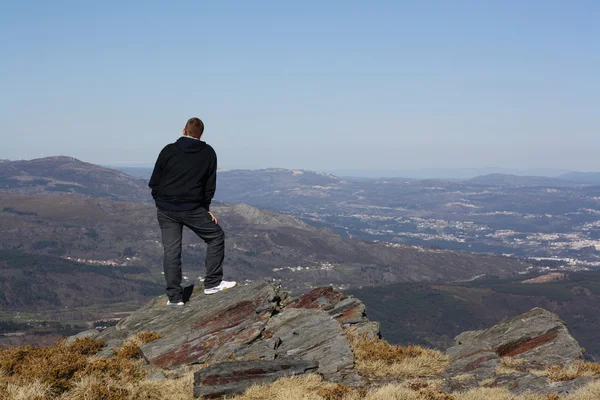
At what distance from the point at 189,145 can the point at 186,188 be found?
1440mm

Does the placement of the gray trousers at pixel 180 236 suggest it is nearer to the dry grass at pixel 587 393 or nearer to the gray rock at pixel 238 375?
the gray rock at pixel 238 375

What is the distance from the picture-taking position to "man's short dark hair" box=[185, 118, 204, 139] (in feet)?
59.4

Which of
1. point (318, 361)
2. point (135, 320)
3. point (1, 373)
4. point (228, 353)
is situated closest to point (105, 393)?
point (1, 373)

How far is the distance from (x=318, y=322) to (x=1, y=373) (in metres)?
9.80

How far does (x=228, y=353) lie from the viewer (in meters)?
17.0

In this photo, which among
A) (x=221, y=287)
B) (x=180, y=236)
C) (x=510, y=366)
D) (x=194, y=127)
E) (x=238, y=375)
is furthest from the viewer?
(x=221, y=287)

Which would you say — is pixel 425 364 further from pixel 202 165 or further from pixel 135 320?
pixel 135 320

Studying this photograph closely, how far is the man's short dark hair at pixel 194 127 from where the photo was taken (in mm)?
18109

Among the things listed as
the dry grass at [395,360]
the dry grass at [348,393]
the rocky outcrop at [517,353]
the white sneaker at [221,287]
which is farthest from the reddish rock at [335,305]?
the dry grass at [348,393]

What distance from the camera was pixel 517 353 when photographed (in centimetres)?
1994

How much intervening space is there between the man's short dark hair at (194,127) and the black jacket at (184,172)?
0.20 m

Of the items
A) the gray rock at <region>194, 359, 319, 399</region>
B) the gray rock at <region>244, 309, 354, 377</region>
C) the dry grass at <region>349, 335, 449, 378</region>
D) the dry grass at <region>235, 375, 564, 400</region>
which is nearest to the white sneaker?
the gray rock at <region>244, 309, 354, 377</region>

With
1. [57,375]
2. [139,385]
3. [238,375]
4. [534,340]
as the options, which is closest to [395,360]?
[238,375]

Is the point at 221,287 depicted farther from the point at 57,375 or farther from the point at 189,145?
the point at 57,375
